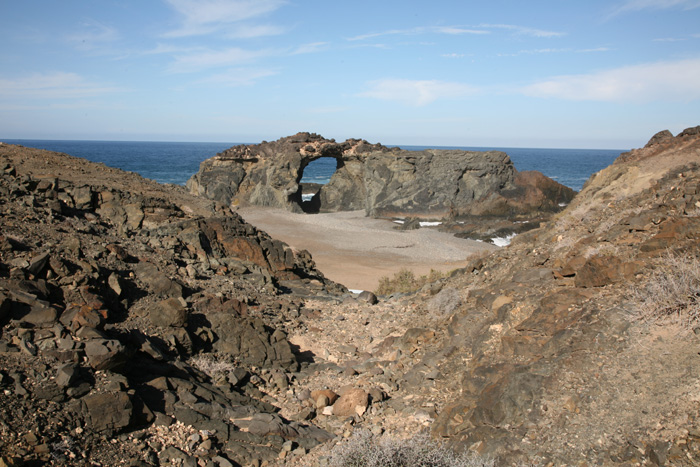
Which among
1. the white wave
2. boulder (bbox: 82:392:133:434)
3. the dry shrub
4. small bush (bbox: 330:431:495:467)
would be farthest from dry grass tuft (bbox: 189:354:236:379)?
the white wave

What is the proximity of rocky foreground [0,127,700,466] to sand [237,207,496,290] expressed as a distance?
24.8 feet

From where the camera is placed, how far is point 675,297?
18.5 feet

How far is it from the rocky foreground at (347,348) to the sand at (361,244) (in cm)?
756

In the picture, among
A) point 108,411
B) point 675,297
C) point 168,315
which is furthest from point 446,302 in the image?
point 108,411

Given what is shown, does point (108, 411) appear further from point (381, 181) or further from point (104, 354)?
point (381, 181)

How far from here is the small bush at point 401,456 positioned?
5.24m

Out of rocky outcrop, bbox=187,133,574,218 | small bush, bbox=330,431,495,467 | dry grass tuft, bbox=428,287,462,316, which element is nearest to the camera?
small bush, bbox=330,431,495,467

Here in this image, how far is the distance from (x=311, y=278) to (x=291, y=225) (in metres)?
15.6

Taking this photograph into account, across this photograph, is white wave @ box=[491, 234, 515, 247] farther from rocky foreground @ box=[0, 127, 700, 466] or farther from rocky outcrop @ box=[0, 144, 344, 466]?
rocky outcrop @ box=[0, 144, 344, 466]

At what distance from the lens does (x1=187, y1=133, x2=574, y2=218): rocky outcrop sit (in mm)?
32688

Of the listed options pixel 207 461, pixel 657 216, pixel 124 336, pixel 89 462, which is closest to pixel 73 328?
pixel 124 336

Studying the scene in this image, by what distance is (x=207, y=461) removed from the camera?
5.46 metres

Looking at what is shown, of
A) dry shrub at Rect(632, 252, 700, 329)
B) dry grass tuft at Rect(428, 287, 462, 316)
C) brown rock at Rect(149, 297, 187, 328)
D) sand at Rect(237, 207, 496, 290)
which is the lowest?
sand at Rect(237, 207, 496, 290)

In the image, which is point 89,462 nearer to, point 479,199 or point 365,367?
point 365,367
